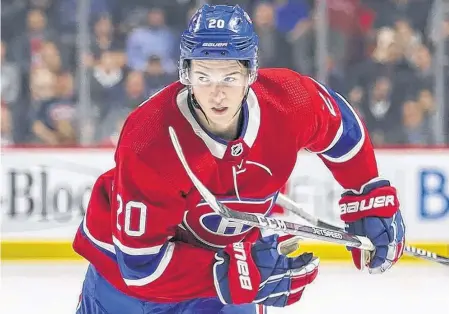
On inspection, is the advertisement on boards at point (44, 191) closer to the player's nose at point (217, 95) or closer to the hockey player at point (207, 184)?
the hockey player at point (207, 184)

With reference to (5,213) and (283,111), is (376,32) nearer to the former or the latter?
(5,213)

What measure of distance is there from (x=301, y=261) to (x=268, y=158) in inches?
10.0

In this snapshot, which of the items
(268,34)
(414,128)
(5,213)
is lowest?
(5,213)

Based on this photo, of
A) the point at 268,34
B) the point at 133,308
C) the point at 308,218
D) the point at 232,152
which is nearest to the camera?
the point at 232,152

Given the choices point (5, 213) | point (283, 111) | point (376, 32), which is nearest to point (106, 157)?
point (5, 213)

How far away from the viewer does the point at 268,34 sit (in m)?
5.43

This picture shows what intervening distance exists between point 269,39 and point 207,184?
132 inches

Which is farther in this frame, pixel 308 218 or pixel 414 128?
pixel 414 128

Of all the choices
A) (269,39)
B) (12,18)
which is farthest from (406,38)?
(12,18)

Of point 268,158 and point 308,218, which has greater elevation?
point 268,158

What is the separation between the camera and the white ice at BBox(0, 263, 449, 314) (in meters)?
3.85

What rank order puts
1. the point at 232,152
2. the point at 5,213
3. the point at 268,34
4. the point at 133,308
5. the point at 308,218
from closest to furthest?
the point at 232,152 → the point at 133,308 → the point at 308,218 → the point at 5,213 → the point at 268,34

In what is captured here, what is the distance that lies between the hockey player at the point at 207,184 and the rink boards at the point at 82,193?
2.61 m

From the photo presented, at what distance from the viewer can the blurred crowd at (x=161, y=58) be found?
5.32 m
